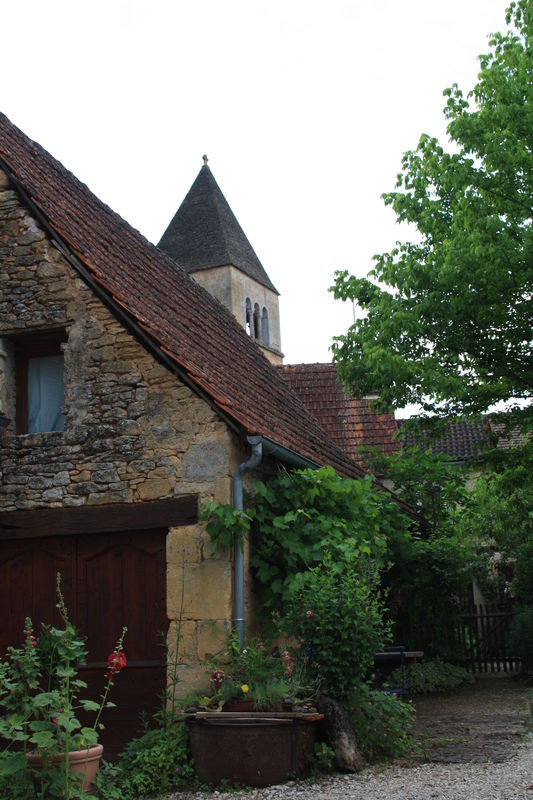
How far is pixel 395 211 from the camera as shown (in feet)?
43.5

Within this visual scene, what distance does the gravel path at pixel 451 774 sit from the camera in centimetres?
600

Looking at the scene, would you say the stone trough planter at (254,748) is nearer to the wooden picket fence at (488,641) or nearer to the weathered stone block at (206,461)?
the weathered stone block at (206,461)

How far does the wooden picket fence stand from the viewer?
51.6 feet

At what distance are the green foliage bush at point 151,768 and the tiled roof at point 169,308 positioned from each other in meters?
2.63

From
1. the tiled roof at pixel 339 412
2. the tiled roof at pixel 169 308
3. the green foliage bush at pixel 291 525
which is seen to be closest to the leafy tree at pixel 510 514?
the tiled roof at pixel 339 412

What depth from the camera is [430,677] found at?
13344 mm

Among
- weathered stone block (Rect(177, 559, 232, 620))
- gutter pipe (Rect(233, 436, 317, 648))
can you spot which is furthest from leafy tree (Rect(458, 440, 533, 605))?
weathered stone block (Rect(177, 559, 232, 620))

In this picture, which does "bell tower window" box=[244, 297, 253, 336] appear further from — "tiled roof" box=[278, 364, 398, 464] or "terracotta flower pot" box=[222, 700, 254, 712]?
"terracotta flower pot" box=[222, 700, 254, 712]

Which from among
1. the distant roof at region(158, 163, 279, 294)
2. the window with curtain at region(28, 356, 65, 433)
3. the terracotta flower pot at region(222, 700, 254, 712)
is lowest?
the terracotta flower pot at region(222, 700, 254, 712)

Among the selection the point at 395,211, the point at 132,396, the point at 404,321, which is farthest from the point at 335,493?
the point at 395,211

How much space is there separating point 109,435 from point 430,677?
743 centimetres

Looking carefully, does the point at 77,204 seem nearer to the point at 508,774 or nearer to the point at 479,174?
the point at 479,174

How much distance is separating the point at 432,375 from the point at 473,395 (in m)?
0.88

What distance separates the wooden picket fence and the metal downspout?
8.74 m
